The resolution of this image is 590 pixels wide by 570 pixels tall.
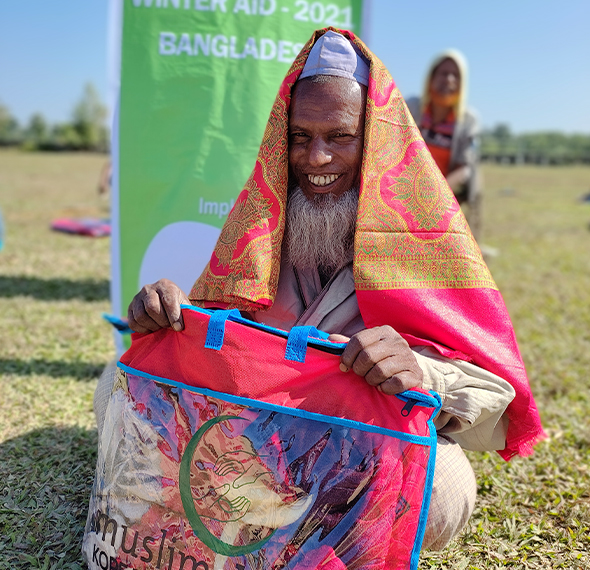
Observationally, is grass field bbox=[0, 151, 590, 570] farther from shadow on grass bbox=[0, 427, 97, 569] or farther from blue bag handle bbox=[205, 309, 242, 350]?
blue bag handle bbox=[205, 309, 242, 350]

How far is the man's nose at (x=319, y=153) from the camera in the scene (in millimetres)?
2254

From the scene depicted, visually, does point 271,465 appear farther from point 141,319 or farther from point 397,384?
point 141,319

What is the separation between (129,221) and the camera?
374 cm

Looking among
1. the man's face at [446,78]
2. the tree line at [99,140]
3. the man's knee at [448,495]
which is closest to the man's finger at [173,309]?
the man's knee at [448,495]

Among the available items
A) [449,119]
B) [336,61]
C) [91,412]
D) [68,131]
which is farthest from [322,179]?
[68,131]

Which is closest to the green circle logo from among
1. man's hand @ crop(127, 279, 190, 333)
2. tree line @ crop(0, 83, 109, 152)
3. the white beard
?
man's hand @ crop(127, 279, 190, 333)

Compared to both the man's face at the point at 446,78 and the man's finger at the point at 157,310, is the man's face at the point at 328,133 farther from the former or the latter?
the man's face at the point at 446,78

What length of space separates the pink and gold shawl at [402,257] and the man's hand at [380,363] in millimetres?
246

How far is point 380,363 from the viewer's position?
1714 mm

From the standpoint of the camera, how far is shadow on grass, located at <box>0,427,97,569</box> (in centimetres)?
232

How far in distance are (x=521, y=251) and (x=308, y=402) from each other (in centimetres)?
874

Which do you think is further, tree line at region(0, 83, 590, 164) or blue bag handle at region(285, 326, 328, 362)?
tree line at region(0, 83, 590, 164)

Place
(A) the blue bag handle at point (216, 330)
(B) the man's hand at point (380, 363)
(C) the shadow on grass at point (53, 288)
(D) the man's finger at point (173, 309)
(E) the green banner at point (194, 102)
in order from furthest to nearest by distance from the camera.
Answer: (C) the shadow on grass at point (53, 288)
(E) the green banner at point (194, 102)
(D) the man's finger at point (173, 309)
(A) the blue bag handle at point (216, 330)
(B) the man's hand at point (380, 363)

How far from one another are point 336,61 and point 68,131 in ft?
256
